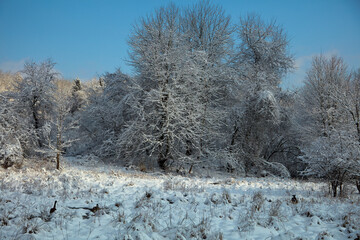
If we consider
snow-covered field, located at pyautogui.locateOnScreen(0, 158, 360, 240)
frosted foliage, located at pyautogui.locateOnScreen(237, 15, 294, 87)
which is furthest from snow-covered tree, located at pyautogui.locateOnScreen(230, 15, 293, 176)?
snow-covered field, located at pyautogui.locateOnScreen(0, 158, 360, 240)

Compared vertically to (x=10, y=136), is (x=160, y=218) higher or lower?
lower

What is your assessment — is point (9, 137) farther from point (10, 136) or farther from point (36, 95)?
point (36, 95)

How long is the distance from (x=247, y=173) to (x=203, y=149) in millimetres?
3959

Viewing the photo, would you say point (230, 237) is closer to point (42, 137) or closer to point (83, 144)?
point (42, 137)

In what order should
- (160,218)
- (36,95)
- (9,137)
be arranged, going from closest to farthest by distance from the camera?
(160,218)
(9,137)
(36,95)

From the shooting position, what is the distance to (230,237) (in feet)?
12.5

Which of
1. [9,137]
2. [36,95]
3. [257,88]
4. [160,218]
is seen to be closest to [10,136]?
[9,137]

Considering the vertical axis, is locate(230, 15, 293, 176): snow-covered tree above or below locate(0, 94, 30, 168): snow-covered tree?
above

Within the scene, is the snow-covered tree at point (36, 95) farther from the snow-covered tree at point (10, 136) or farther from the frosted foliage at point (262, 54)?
Result: the frosted foliage at point (262, 54)

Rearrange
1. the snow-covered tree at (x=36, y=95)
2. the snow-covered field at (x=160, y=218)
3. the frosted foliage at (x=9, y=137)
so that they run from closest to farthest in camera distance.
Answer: the snow-covered field at (x=160, y=218) < the frosted foliage at (x=9, y=137) < the snow-covered tree at (x=36, y=95)

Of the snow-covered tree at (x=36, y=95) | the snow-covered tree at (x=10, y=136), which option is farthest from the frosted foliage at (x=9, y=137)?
the snow-covered tree at (x=36, y=95)

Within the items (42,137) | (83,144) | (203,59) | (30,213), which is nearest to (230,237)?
(30,213)

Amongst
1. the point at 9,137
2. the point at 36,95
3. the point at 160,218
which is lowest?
the point at 160,218

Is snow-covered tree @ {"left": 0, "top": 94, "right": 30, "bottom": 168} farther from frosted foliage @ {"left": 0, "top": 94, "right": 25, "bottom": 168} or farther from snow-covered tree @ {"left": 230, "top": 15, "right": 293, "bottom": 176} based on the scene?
snow-covered tree @ {"left": 230, "top": 15, "right": 293, "bottom": 176}
